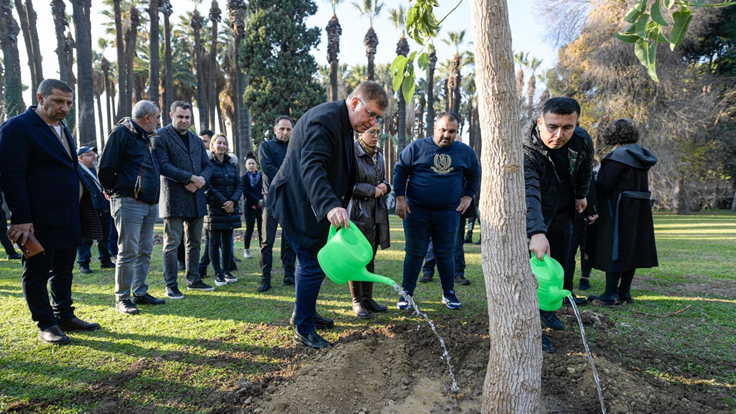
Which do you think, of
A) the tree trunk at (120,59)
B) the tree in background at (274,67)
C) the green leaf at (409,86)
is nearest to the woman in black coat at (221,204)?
the green leaf at (409,86)

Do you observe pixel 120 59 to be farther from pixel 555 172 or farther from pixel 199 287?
pixel 555 172

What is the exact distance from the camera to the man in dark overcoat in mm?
4492

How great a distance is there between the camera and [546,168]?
11.0ft

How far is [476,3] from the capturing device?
6.29 ft

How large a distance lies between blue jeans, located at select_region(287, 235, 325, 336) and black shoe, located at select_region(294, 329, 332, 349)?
0.10 ft

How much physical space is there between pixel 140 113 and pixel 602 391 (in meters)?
4.67

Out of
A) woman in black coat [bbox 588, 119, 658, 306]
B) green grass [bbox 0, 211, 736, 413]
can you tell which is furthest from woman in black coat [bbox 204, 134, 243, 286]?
woman in black coat [bbox 588, 119, 658, 306]

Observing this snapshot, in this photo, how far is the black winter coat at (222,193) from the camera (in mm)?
5469

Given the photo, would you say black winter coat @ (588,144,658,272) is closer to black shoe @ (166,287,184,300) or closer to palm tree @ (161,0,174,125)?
black shoe @ (166,287,184,300)

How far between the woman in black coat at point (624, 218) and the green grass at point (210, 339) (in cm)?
40

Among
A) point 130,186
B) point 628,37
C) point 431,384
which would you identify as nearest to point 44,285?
point 130,186

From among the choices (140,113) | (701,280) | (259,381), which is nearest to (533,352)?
(259,381)

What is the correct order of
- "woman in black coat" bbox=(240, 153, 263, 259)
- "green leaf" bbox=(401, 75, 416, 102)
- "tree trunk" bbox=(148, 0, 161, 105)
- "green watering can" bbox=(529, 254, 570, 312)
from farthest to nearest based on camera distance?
"tree trunk" bbox=(148, 0, 161, 105), "woman in black coat" bbox=(240, 153, 263, 259), "green watering can" bbox=(529, 254, 570, 312), "green leaf" bbox=(401, 75, 416, 102)

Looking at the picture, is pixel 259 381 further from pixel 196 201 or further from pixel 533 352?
pixel 196 201
